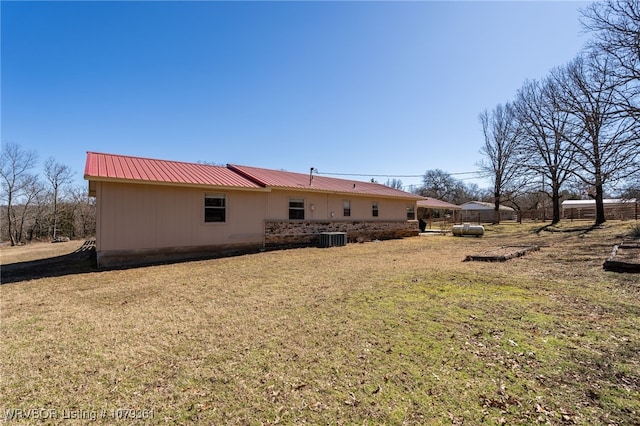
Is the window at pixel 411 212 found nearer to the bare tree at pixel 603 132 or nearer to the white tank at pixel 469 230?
the white tank at pixel 469 230

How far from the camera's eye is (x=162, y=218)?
10359mm

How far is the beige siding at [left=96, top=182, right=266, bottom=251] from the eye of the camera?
30.6 ft

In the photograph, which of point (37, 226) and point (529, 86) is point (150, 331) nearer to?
point (529, 86)

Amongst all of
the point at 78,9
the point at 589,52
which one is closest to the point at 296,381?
the point at 78,9

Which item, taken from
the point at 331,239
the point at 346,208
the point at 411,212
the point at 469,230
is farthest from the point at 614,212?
the point at 331,239

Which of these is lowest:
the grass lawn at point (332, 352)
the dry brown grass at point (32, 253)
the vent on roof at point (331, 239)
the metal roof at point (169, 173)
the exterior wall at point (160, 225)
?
the dry brown grass at point (32, 253)

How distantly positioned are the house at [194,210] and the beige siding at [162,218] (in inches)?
1.0

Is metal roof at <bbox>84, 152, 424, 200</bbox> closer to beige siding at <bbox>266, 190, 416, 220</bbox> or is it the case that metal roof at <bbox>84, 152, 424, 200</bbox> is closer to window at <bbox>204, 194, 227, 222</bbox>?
beige siding at <bbox>266, 190, 416, 220</bbox>

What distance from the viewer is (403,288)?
247 inches

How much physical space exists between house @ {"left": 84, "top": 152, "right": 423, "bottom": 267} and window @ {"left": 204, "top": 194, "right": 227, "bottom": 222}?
4cm

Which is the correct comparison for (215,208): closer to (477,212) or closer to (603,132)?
(603,132)

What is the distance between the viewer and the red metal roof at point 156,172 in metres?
9.20

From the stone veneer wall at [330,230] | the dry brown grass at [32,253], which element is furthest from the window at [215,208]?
the dry brown grass at [32,253]

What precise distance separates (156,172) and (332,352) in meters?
9.72
